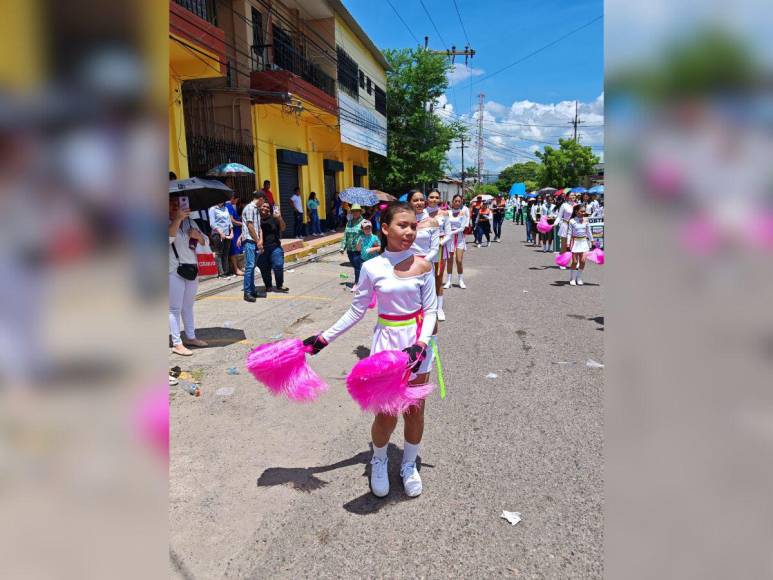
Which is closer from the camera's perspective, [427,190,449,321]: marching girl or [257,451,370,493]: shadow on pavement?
[257,451,370,493]: shadow on pavement

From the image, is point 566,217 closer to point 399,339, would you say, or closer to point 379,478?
point 399,339

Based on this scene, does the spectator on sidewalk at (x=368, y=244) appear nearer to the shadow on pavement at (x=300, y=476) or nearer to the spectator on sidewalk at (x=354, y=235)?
the spectator on sidewalk at (x=354, y=235)

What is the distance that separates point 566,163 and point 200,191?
52597mm

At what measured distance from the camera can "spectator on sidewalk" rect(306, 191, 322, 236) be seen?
18333 millimetres

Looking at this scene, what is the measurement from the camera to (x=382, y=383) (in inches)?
98.7

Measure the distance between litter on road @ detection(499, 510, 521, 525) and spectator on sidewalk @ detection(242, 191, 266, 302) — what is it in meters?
6.52

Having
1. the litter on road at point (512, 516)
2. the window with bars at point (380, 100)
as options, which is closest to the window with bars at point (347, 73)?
the window with bars at point (380, 100)

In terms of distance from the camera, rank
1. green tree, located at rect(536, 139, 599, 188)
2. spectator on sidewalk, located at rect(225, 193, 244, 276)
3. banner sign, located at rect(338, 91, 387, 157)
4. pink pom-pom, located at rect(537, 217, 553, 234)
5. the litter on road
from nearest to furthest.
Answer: the litter on road < spectator on sidewalk, located at rect(225, 193, 244, 276) < pink pom-pom, located at rect(537, 217, 553, 234) < banner sign, located at rect(338, 91, 387, 157) < green tree, located at rect(536, 139, 599, 188)

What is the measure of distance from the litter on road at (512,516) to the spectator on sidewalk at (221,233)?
26.1 feet

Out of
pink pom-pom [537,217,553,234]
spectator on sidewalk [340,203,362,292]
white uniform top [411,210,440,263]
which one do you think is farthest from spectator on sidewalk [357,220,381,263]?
pink pom-pom [537,217,553,234]

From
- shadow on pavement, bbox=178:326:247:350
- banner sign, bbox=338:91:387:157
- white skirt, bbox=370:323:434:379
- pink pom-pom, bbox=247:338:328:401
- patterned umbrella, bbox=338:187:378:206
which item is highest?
banner sign, bbox=338:91:387:157

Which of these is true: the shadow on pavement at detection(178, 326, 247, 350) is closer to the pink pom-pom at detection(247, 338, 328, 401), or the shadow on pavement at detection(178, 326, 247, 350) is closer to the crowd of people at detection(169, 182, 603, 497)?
the crowd of people at detection(169, 182, 603, 497)
